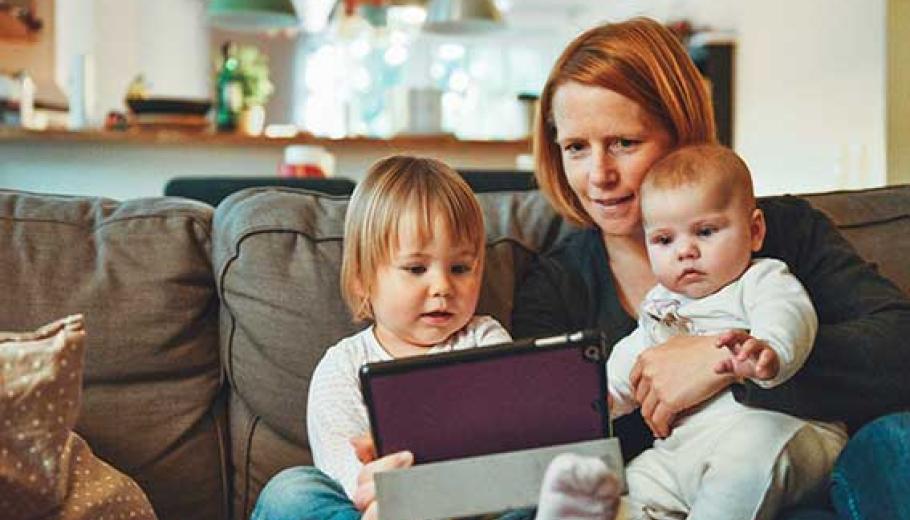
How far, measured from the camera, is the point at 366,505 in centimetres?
123

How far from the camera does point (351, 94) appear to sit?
830 centimetres

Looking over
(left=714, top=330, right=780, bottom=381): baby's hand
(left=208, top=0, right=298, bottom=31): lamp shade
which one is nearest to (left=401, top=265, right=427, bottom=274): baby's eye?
(left=714, top=330, right=780, bottom=381): baby's hand

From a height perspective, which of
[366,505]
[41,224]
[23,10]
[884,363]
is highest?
[23,10]

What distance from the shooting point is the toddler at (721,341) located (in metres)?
1.31

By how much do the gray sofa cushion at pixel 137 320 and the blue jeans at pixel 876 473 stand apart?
3.06ft

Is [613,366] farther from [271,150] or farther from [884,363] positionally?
[271,150]

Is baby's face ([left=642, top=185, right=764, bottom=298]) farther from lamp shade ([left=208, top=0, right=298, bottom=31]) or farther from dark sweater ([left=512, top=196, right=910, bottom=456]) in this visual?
lamp shade ([left=208, top=0, right=298, bottom=31])

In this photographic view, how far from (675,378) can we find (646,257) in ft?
1.16

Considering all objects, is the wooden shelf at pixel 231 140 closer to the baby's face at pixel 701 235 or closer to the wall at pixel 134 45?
the wall at pixel 134 45

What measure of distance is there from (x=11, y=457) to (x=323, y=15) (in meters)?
6.21

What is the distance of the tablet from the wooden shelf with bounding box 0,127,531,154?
10.6 ft

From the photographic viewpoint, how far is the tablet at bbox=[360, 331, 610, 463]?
1164 mm

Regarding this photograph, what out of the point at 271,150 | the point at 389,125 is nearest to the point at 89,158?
the point at 271,150

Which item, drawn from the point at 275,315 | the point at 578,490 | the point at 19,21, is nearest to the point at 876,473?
the point at 578,490
